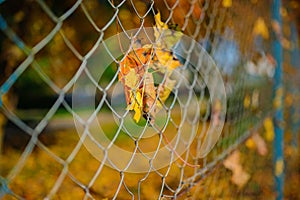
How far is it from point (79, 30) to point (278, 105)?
1306 millimetres

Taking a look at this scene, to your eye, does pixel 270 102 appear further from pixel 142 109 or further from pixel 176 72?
pixel 142 109

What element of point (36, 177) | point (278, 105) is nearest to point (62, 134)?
point (36, 177)

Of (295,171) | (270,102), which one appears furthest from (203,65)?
(295,171)

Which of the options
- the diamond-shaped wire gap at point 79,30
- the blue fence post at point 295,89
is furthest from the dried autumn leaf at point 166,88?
the blue fence post at point 295,89

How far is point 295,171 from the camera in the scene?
4.04 meters

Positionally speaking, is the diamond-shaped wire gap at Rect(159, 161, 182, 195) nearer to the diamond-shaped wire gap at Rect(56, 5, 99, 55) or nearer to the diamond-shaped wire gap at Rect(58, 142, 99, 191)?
the diamond-shaped wire gap at Rect(58, 142, 99, 191)

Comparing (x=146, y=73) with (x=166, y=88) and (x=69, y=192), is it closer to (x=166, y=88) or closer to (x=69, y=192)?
(x=166, y=88)

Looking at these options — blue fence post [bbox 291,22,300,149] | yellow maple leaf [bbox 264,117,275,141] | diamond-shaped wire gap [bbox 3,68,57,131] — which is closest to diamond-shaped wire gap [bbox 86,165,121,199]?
diamond-shaped wire gap [bbox 3,68,57,131]

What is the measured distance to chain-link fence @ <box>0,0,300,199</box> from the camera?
2.16m

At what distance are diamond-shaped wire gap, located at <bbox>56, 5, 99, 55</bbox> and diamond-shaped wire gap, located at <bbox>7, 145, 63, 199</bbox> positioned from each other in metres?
0.67

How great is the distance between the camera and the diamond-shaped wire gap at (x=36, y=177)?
9.14ft

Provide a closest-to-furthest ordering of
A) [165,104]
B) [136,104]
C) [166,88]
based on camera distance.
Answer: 1. [136,104]
2. [166,88]
3. [165,104]

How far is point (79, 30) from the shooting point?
10.6 ft

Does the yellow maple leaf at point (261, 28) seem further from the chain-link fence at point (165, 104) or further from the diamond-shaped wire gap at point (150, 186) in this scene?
the diamond-shaped wire gap at point (150, 186)
